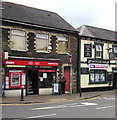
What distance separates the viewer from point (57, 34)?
1931cm

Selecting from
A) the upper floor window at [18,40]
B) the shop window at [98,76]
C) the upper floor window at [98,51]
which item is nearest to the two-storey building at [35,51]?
the upper floor window at [18,40]

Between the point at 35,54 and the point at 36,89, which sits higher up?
the point at 35,54

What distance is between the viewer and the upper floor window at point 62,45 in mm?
19625

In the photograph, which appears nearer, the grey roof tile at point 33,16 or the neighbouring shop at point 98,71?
the grey roof tile at point 33,16

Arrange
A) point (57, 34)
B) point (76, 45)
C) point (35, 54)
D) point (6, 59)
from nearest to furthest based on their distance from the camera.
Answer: point (6, 59), point (35, 54), point (57, 34), point (76, 45)

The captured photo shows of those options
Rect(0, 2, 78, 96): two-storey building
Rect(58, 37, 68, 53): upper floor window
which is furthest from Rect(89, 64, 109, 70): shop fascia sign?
Rect(58, 37, 68, 53): upper floor window

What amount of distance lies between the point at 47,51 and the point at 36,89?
3722mm

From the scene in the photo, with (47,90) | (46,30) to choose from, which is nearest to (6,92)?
(47,90)

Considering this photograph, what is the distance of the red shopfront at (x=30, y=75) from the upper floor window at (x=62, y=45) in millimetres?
1666

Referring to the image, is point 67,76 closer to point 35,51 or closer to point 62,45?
point 62,45

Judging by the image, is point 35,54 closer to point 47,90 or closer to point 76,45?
point 47,90

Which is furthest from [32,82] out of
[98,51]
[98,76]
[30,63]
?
[98,51]

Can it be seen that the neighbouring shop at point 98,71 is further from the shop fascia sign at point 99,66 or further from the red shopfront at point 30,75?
the red shopfront at point 30,75

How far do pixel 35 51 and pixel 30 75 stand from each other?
7.37ft
